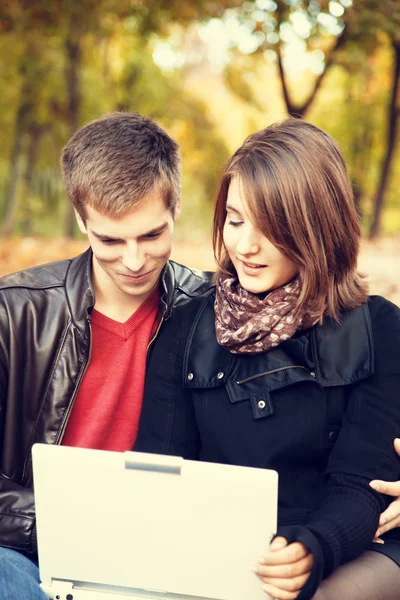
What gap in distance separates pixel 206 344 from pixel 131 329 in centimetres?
31

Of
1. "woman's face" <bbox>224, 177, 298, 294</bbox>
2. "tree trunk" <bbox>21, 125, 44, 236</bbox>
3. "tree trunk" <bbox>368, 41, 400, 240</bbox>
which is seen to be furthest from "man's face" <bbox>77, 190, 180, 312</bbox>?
"tree trunk" <bbox>21, 125, 44, 236</bbox>

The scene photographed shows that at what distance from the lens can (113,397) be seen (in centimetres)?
222

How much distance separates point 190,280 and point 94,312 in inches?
14.3

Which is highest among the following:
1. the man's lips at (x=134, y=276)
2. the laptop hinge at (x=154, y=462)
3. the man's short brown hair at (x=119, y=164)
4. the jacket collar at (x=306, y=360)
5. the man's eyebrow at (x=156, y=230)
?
the man's short brown hair at (x=119, y=164)

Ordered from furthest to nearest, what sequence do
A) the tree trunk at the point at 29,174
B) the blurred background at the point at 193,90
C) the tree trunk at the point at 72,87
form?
the tree trunk at the point at 29,174 → the tree trunk at the point at 72,87 → the blurred background at the point at 193,90

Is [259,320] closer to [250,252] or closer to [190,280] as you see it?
[250,252]

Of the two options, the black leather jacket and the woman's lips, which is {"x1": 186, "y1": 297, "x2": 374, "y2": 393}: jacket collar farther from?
the black leather jacket

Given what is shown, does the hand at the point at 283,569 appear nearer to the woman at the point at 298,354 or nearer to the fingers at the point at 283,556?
the fingers at the point at 283,556

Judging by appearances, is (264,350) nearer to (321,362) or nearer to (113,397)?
(321,362)

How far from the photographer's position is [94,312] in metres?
2.31

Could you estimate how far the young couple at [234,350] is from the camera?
5.91 feet

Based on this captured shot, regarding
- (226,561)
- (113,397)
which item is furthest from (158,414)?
(226,561)

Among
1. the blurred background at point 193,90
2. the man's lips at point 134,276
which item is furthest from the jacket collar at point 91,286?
the blurred background at point 193,90

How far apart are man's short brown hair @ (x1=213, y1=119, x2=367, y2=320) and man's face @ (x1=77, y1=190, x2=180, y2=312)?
0.74 feet
